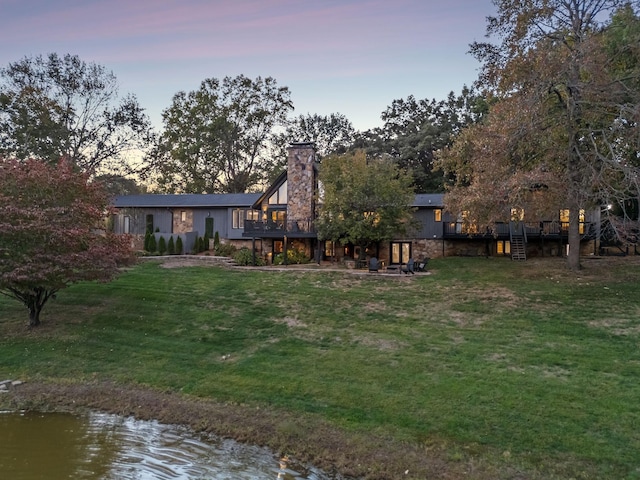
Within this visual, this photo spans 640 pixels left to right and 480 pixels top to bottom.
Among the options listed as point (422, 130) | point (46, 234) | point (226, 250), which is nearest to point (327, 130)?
point (422, 130)

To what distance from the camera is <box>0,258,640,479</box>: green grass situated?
7.84 meters

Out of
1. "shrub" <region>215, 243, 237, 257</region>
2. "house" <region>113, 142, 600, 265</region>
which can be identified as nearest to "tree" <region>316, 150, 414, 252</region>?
"house" <region>113, 142, 600, 265</region>

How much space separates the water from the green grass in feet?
5.34

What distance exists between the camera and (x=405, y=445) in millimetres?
7434

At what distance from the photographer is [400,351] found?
11664mm

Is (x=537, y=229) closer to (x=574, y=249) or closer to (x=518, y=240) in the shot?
(x=518, y=240)

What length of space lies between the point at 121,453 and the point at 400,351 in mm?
6900

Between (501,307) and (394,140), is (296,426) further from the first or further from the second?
(394,140)

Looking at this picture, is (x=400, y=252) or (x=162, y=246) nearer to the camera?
(x=400, y=252)

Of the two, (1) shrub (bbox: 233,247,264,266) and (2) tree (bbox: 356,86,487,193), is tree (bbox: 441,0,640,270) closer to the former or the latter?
(1) shrub (bbox: 233,247,264,266)

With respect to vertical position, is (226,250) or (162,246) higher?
(162,246)

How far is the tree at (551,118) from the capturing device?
1659cm

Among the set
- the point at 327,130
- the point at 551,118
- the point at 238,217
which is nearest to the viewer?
the point at 551,118

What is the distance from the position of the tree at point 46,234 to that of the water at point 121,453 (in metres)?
5.22
